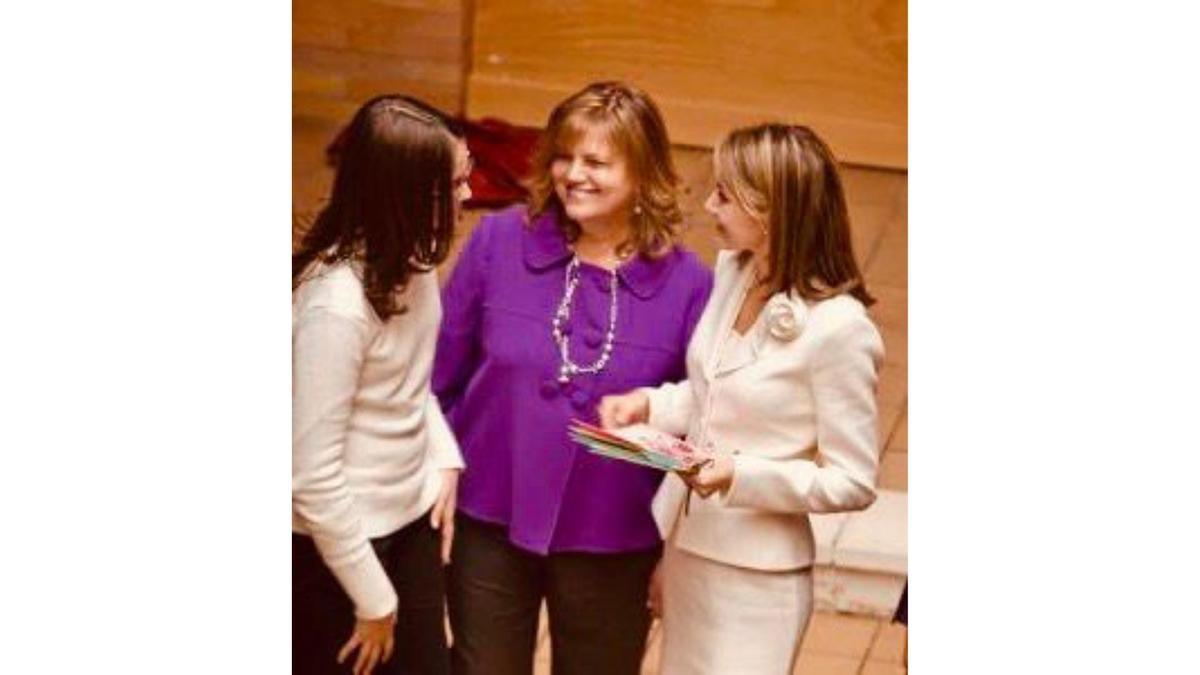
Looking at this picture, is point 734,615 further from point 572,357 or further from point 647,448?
point 572,357

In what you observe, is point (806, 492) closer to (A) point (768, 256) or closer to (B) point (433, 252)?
(A) point (768, 256)

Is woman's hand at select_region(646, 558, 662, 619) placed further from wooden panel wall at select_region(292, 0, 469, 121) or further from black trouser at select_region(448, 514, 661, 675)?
wooden panel wall at select_region(292, 0, 469, 121)

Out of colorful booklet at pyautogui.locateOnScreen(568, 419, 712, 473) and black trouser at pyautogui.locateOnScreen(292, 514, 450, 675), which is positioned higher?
colorful booklet at pyautogui.locateOnScreen(568, 419, 712, 473)

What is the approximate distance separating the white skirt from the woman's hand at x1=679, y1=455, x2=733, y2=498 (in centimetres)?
9

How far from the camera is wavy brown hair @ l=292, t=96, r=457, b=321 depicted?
10.6ft

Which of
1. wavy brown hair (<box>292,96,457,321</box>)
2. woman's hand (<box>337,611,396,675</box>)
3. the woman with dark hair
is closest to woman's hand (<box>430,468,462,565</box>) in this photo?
the woman with dark hair

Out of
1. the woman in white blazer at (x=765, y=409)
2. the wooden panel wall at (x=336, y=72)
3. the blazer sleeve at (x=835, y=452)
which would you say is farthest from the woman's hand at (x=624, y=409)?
the wooden panel wall at (x=336, y=72)

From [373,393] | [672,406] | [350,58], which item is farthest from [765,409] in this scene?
[350,58]

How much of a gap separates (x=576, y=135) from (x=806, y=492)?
48 cm

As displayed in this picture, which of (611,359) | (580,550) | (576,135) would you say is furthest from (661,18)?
(580,550)

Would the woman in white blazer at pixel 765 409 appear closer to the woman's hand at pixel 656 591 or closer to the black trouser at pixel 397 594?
the woman's hand at pixel 656 591

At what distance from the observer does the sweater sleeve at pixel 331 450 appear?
3213 mm

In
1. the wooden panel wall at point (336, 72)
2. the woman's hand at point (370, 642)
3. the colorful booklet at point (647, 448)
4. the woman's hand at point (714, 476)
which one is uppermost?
the wooden panel wall at point (336, 72)

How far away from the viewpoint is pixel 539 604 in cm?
327
